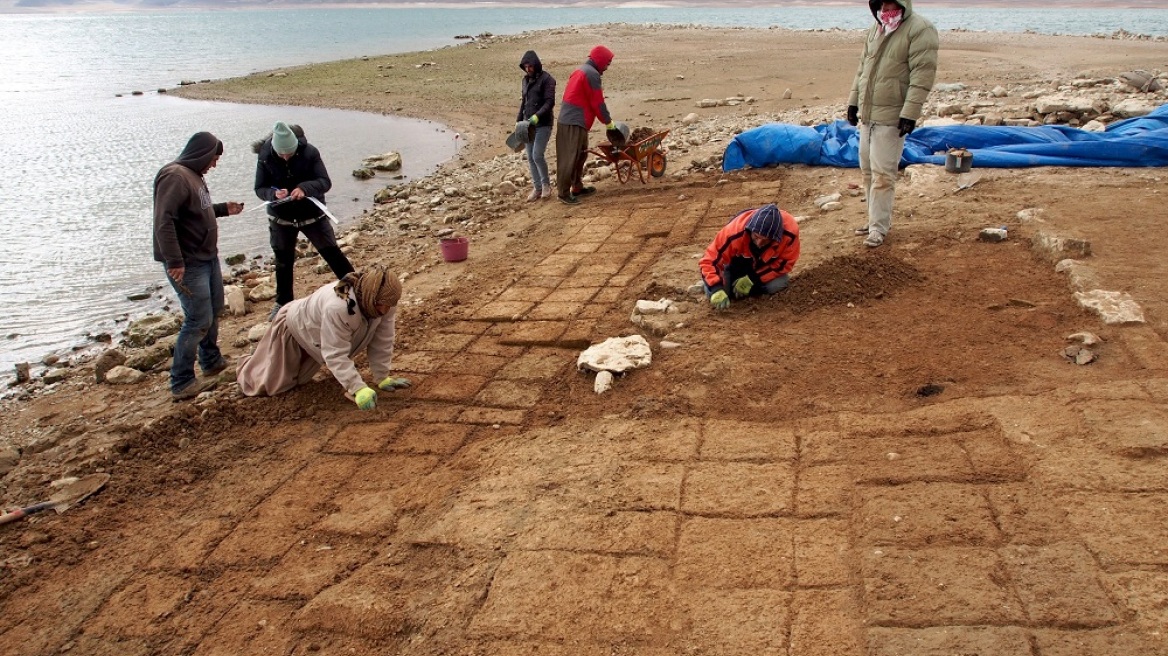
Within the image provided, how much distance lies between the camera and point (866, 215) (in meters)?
6.64

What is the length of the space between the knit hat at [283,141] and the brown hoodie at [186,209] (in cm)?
37

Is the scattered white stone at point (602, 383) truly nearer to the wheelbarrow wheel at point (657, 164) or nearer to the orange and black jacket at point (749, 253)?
the orange and black jacket at point (749, 253)

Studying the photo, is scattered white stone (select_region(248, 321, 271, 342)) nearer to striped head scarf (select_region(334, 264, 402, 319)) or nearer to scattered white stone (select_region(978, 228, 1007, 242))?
striped head scarf (select_region(334, 264, 402, 319))

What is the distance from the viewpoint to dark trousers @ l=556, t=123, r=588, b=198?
27.3ft

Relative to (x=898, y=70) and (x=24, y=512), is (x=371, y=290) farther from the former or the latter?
(x=898, y=70)

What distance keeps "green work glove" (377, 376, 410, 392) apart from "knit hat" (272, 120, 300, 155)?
5.91 ft

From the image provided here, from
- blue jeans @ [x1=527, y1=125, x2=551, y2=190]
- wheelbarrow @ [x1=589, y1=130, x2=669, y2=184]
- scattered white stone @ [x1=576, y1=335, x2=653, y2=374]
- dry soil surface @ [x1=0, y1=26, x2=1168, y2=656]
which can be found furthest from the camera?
wheelbarrow @ [x1=589, y1=130, x2=669, y2=184]

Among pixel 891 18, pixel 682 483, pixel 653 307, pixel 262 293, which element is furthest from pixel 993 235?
pixel 262 293

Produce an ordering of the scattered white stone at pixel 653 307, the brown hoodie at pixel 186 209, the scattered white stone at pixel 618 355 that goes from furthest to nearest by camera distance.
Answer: the scattered white stone at pixel 653 307
the brown hoodie at pixel 186 209
the scattered white stone at pixel 618 355

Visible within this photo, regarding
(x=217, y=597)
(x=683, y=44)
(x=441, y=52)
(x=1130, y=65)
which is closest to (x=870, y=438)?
(x=217, y=597)

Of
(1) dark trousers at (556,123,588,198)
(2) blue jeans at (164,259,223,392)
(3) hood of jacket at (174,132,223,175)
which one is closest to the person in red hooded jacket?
(1) dark trousers at (556,123,588,198)

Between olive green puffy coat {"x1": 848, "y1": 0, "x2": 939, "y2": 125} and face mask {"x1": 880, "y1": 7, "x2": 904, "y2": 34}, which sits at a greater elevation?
face mask {"x1": 880, "y1": 7, "x2": 904, "y2": 34}

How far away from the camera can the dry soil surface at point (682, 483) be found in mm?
2707

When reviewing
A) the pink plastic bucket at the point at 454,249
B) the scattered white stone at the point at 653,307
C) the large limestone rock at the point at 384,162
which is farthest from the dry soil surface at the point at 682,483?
the large limestone rock at the point at 384,162
